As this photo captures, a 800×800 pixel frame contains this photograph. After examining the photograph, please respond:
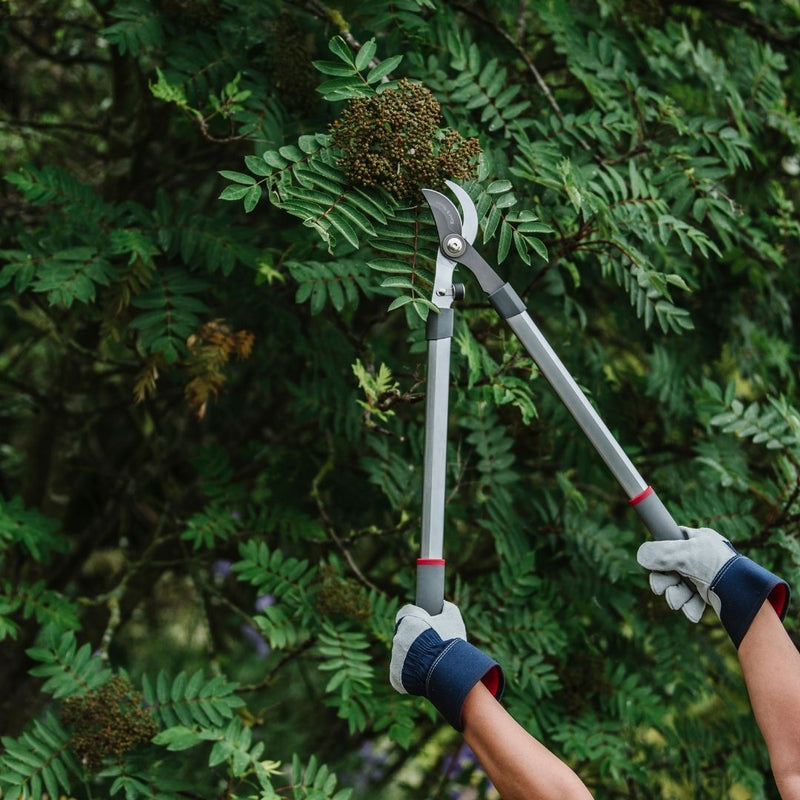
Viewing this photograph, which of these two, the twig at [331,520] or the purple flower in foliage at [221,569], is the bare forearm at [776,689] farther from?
the purple flower in foliage at [221,569]

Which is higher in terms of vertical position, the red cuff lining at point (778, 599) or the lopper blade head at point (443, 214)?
the lopper blade head at point (443, 214)

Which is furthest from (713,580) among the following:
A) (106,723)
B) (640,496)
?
(106,723)

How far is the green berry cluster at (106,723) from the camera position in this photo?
1.72 meters

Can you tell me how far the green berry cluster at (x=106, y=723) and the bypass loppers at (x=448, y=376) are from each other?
753mm

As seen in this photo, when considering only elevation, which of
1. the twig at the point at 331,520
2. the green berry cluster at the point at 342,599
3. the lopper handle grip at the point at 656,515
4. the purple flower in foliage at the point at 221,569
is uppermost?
the lopper handle grip at the point at 656,515

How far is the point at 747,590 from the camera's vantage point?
4.39ft

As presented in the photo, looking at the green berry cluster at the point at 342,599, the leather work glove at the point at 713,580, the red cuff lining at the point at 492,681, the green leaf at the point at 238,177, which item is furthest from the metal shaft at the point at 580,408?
the green berry cluster at the point at 342,599

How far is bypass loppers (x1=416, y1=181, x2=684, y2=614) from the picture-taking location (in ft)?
4.40

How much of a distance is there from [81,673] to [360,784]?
1983 millimetres

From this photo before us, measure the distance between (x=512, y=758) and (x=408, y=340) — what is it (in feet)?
2.64

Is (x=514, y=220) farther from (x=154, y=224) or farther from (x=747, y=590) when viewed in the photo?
(x=154, y=224)

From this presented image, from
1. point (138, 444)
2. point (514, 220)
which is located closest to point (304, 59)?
point (514, 220)

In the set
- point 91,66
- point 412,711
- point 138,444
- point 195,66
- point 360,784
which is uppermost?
point 195,66

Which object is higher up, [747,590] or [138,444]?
[747,590]
